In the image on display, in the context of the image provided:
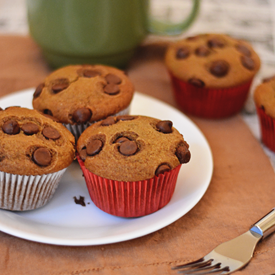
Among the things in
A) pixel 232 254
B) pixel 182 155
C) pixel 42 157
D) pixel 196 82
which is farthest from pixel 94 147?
pixel 196 82

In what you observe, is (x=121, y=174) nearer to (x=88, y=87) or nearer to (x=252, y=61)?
(x=88, y=87)

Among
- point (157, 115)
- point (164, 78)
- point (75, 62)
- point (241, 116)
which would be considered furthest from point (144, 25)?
point (241, 116)

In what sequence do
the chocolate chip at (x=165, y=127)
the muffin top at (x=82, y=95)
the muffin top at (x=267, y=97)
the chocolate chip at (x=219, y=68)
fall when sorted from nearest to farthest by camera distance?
the chocolate chip at (x=165, y=127) < the muffin top at (x=82, y=95) < the muffin top at (x=267, y=97) < the chocolate chip at (x=219, y=68)

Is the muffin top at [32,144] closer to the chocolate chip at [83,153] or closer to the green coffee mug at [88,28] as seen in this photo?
the chocolate chip at [83,153]

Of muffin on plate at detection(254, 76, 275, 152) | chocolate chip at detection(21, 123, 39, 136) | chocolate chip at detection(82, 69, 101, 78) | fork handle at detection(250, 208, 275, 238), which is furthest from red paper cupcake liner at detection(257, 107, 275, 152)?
chocolate chip at detection(21, 123, 39, 136)

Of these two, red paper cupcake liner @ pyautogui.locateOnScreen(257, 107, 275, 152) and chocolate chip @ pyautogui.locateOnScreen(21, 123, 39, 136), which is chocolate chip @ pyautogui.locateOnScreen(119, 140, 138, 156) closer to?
chocolate chip @ pyautogui.locateOnScreen(21, 123, 39, 136)

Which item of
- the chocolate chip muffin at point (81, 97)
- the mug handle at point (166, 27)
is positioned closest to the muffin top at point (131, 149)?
the chocolate chip muffin at point (81, 97)
